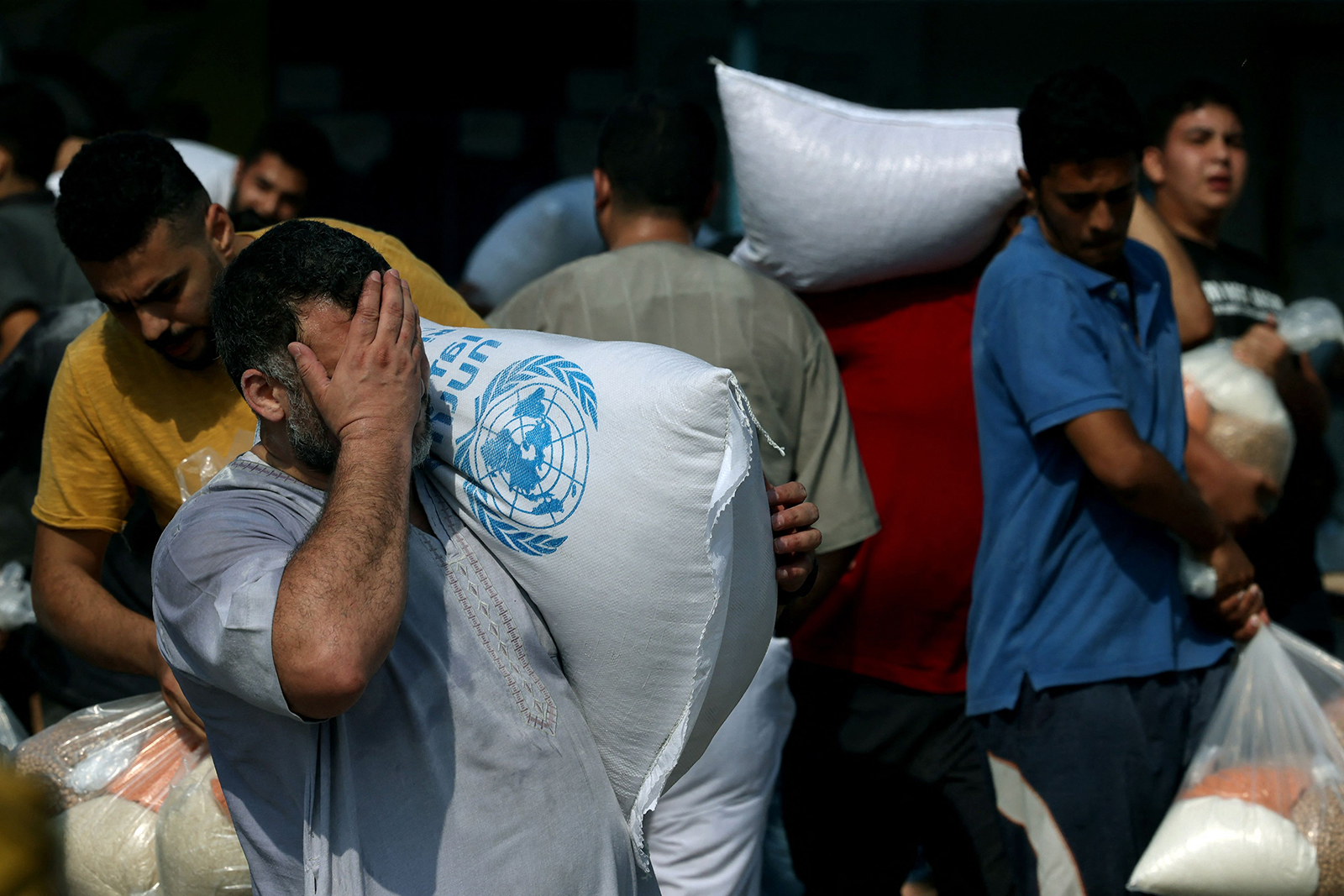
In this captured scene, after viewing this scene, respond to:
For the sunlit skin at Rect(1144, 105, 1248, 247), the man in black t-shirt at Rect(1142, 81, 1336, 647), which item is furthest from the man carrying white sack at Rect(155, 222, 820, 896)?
the sunlit skin at Rect(1144, 105, 1248, 247)

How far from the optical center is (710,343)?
2.83 meters

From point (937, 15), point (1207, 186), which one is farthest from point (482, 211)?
point (1207, 186)

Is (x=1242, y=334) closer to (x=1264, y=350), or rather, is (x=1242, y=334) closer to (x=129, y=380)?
(x=1264, y=350)

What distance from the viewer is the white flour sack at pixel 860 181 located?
3.07 meters

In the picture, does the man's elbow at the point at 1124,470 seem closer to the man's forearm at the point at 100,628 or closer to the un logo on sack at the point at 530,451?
the un logo on sack at the point at 530,451

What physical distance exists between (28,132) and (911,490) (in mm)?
2835

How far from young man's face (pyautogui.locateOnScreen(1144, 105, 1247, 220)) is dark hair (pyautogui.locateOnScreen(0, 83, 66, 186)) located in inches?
130

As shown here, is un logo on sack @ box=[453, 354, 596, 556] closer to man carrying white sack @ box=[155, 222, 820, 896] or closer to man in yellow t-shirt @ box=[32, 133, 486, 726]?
man carrying white sack @ box=[155, 222, 820, 896]

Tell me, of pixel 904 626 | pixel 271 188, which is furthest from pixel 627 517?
pixel 271 188

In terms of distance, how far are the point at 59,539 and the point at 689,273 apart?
4.45ft

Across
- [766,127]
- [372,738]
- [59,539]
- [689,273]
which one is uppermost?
[766,127]

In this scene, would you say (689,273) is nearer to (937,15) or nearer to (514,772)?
(514,772)

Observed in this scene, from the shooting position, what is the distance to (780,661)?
3.06 metres

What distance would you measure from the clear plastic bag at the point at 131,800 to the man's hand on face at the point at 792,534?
3.08 feet
